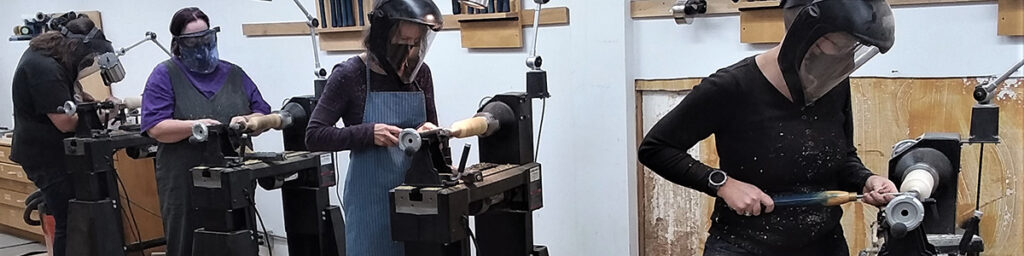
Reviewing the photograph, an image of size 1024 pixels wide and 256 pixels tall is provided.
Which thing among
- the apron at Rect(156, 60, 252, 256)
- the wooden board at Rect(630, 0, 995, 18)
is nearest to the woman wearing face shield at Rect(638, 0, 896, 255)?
the wooden board at Rect(630, 0, 995, 18)

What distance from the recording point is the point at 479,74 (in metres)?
4.02

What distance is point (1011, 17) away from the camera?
2.75 m

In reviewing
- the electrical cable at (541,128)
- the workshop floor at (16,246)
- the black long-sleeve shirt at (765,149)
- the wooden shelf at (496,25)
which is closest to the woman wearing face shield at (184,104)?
the wooden shelf at (496,25)

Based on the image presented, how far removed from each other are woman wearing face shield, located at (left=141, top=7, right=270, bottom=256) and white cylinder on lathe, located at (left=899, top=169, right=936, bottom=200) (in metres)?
2.25

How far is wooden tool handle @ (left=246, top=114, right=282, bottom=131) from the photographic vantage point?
2988mm

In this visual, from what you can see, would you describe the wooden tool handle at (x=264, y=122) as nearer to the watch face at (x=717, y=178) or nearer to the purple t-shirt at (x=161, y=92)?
the purple t-shirt at (x=161, y=92)

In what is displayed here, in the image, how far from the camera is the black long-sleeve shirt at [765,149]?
1.88 meters

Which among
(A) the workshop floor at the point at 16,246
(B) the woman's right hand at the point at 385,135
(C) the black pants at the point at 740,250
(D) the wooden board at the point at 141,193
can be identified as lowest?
(A) the workshop floor at the point at 16,246

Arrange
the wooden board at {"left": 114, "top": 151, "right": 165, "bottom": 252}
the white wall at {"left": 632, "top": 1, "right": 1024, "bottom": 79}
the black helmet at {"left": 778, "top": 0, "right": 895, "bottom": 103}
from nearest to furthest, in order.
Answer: the black helmet at {"left": 778, "top": 0, "right": 895, "bottom": 103}
the white wall at {"left": 632, "top": 1, "right": 1024, "bottom": 79}
the wooden board at {"left": 114, "top": 151, "right": 165, "bottom": 252}

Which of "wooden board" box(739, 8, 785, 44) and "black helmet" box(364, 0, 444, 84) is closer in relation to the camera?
"black helmet" box(364, 0, 444, 84)

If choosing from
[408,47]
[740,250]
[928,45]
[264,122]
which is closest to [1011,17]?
[928,45]

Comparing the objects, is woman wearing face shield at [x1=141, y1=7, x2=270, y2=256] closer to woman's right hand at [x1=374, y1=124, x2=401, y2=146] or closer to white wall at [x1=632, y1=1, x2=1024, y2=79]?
woman's right hand at [x1=374, y1=124, x2=401, y2=146]

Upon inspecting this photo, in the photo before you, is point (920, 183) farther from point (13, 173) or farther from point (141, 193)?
point (13, 173)

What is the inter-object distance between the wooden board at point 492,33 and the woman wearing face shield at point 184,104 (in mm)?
1037
